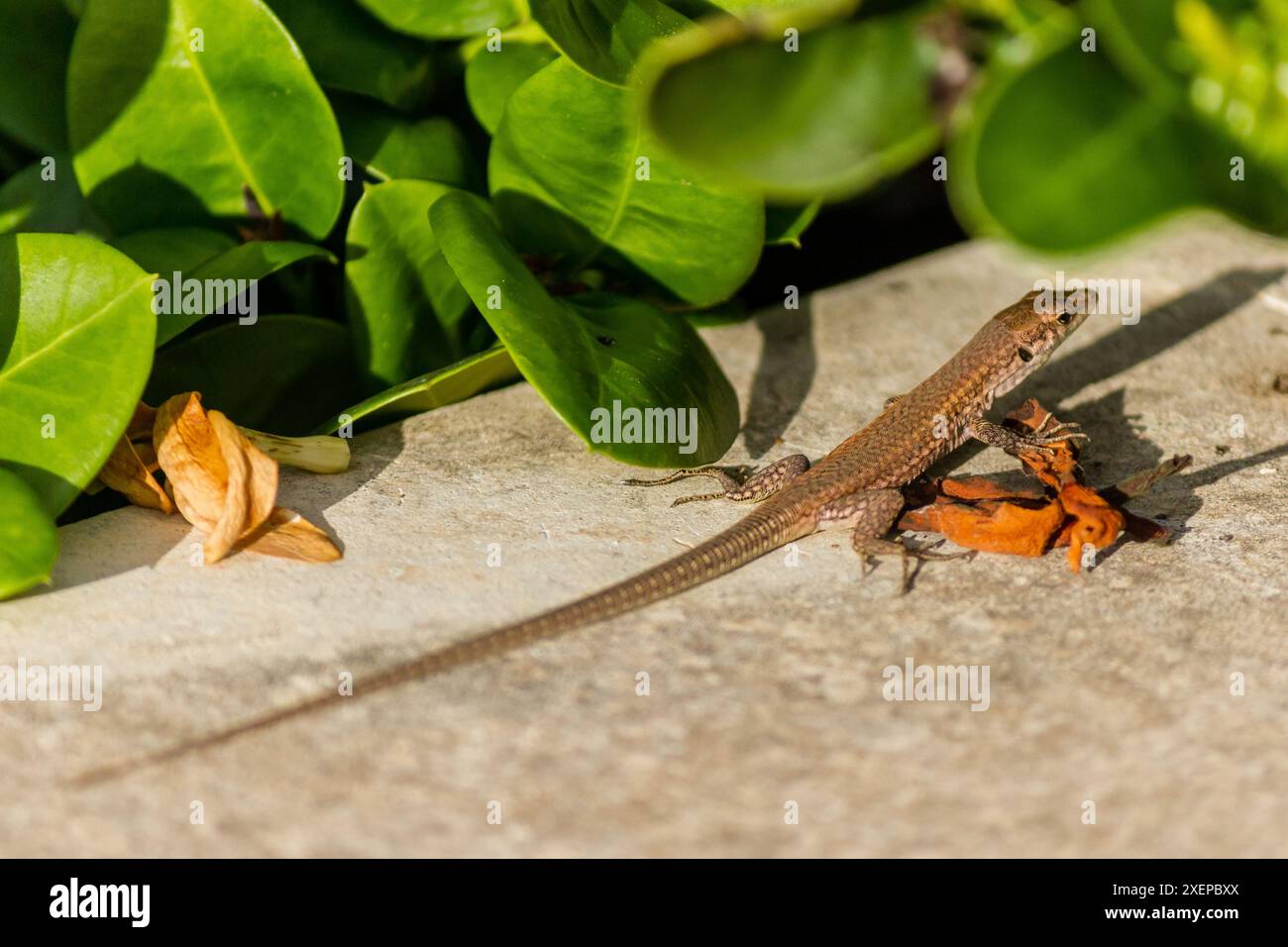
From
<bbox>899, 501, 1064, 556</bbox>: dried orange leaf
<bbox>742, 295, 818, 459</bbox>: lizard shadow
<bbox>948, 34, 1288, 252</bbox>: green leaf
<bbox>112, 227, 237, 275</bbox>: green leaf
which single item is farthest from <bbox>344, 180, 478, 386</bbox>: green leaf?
<bbox>948, 34, 1288, 252</bbox>: green leaf

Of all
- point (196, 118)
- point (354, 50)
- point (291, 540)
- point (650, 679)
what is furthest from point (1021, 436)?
point (196, 118)

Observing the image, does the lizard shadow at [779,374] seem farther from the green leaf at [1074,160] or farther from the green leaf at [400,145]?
the green leaf at [1074,160]

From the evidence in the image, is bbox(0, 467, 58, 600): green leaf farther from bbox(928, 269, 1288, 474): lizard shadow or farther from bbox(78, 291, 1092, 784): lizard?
bbox(928, 269, 1288, 474): lizard shadow

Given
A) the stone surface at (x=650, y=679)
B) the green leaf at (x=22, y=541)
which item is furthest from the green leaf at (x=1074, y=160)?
the green leaf at (x=22, y=541)

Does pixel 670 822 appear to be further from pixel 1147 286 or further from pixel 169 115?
pixel 1147 286

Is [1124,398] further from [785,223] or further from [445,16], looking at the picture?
[445,16]

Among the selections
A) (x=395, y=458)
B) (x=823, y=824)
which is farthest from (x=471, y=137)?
(x=823, y=824)
